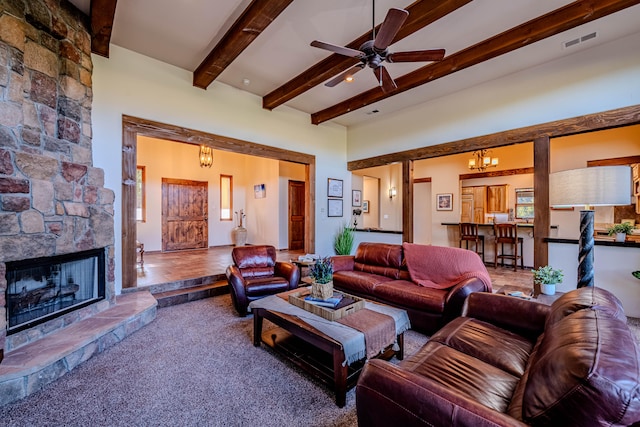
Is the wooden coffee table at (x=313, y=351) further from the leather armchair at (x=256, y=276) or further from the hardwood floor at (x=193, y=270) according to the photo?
the hardwood floor at (x=193, y=270)

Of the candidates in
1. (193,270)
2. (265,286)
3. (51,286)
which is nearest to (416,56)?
(265,286)

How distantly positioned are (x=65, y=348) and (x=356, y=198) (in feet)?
19.6

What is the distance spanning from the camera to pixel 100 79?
3736 mm

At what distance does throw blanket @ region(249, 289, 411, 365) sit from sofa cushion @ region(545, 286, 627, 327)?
104 cm

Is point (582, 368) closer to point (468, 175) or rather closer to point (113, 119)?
point (113, 119)

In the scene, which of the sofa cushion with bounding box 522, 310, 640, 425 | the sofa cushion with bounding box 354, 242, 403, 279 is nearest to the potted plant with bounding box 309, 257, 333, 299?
the sofa cushion with bounding box 354, 242, 403, 279

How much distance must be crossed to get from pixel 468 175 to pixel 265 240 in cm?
584

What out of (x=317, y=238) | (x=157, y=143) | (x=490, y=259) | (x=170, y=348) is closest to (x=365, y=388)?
(x=170, y=348)

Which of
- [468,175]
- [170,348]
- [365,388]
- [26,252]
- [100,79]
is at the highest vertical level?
[100,79]

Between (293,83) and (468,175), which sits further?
(468,175)

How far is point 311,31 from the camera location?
11.3 ft

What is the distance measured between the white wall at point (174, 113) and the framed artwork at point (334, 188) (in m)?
0.21

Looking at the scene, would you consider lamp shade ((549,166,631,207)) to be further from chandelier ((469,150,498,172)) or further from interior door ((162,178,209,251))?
interior door ((162,178,209,251))

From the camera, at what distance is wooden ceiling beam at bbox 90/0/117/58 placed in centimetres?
281
